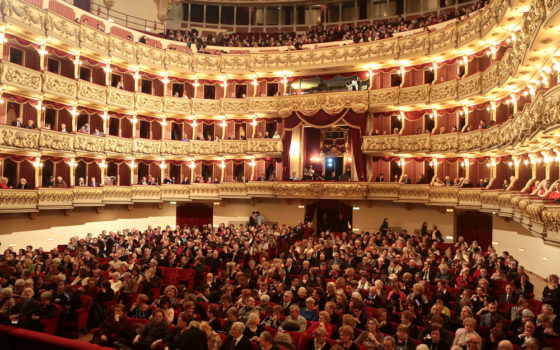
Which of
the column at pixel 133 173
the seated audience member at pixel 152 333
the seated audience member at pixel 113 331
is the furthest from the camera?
the column at pixel 133 173

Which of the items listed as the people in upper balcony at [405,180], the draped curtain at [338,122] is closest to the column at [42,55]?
the draped curtain at [338,122]

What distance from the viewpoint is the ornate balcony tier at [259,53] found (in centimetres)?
1708

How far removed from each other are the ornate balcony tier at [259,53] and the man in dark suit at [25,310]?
12.8 meters

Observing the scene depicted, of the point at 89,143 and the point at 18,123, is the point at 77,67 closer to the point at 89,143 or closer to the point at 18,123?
the point at 89,143

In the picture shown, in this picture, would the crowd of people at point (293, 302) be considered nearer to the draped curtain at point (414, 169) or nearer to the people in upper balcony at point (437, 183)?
the people in upper balcony at point (437, 183)

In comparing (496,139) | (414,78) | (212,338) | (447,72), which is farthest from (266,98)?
(212,338)

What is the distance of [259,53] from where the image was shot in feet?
84.1

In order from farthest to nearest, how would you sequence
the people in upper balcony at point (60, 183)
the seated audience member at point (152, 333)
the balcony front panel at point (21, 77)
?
the people in upper balcony at point (60, 183) → the balcony front panel at point (21, 77) → the seated audience member at point (152, 333)

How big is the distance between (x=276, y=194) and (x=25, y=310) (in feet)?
54.8

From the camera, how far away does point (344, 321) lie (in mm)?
6582

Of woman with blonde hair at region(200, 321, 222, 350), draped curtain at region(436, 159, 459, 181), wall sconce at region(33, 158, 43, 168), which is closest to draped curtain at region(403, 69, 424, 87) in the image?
draped curtain at region(436, 159, 459, 181)

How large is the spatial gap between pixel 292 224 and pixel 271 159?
4.17m

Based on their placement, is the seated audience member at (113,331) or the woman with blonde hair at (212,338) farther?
the seated audience member at (113,331)

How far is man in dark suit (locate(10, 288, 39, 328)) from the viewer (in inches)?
300
